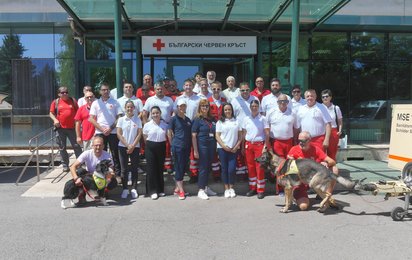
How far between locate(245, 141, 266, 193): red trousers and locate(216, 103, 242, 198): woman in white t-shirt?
0.67 feet

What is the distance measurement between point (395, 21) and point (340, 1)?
4.47 metres

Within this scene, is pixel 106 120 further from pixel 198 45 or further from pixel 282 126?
pixel 198 45

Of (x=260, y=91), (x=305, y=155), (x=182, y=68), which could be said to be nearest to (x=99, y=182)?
(x=305, y=155)

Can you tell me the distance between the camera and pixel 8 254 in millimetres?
4586

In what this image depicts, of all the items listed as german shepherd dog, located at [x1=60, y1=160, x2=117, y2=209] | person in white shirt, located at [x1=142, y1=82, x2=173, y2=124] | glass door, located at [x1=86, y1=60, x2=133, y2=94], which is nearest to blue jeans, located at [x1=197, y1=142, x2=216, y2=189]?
person in white shirt, located at [x1=142, y1=82, x2=173, y2=124]

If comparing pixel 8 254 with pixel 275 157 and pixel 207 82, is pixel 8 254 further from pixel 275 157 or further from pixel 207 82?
pixel 207 82

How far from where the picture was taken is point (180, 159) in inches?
280

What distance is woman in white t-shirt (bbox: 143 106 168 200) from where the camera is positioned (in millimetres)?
7051

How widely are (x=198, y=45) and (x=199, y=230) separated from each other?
673 cm

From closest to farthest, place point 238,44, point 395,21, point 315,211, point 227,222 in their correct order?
point 227,222
point 315,211
point 238,44
point 395,21

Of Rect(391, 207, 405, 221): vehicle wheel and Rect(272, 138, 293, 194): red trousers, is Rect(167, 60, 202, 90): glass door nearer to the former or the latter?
Rect(272, 138, 293, 194): red trousers

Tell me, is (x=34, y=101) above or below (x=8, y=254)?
above

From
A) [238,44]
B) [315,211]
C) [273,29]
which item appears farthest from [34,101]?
[315,211]

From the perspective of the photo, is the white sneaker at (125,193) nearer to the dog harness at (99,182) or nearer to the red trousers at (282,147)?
the dog harness at (99,182)
